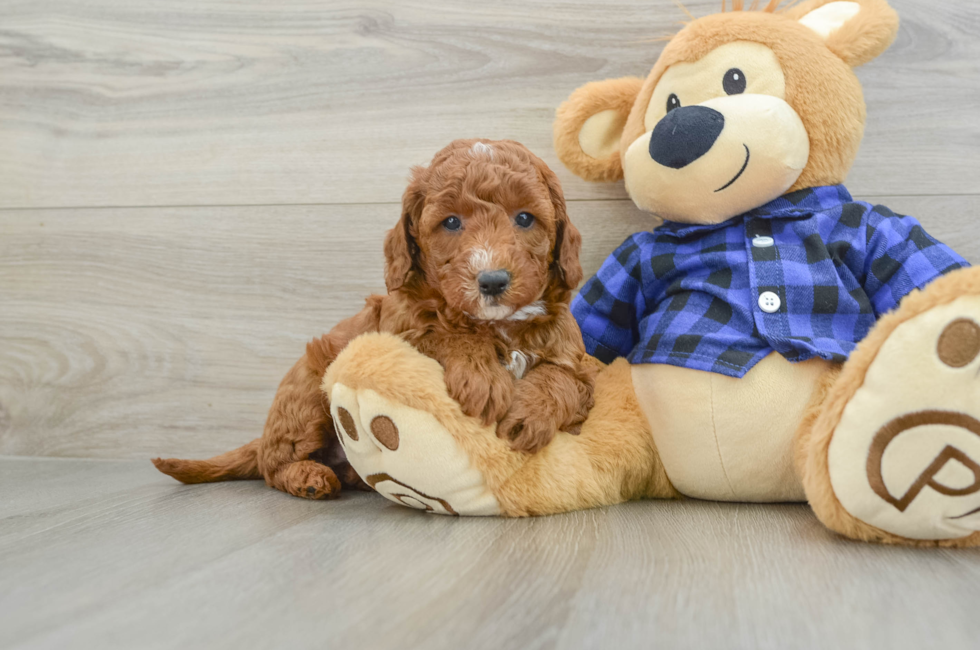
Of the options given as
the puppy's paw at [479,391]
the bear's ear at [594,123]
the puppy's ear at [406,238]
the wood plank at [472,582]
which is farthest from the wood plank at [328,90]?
the wood plank at [472,582]

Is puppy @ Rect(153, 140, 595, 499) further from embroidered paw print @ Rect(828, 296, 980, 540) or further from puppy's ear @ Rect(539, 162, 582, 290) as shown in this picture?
embroidered paw print @ Rect(828, 296, 980, 540)

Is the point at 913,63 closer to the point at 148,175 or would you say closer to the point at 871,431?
the point at 871,431

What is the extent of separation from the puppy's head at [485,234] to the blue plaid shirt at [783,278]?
0.19 m

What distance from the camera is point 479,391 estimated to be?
3.10 feet

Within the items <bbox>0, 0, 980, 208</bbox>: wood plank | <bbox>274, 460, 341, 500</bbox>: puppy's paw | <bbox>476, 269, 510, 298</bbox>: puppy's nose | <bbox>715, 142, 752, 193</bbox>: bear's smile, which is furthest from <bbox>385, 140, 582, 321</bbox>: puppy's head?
<bbox>0, 0, 980, 208</bbox>: wood plank

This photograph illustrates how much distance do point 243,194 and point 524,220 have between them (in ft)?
2.75

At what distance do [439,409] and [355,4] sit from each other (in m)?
1.01

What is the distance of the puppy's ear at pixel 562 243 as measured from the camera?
3.34 feet

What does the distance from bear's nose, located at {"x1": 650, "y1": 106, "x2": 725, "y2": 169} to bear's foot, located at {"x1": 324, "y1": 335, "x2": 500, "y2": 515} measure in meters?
0.48

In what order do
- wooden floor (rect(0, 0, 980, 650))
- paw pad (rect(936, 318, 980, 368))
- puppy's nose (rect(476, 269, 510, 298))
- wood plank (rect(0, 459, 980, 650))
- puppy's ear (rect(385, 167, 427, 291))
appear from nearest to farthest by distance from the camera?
wood plank (rect(0, 459, 980, 650)), paw pad (rect(936, 318, 980, 368)), puppy's nose (rect(476, 269, 510, 298)), puppy's ear (rect(385, 167, 427, 291)), wooden floor (rect(0, 0, 980, 650))

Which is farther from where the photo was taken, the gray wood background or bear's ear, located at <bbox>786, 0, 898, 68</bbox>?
the gray wood background

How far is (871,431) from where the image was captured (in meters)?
0.80

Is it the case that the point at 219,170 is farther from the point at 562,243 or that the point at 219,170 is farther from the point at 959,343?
the point at 959,343

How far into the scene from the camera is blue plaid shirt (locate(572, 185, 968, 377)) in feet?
3.31
